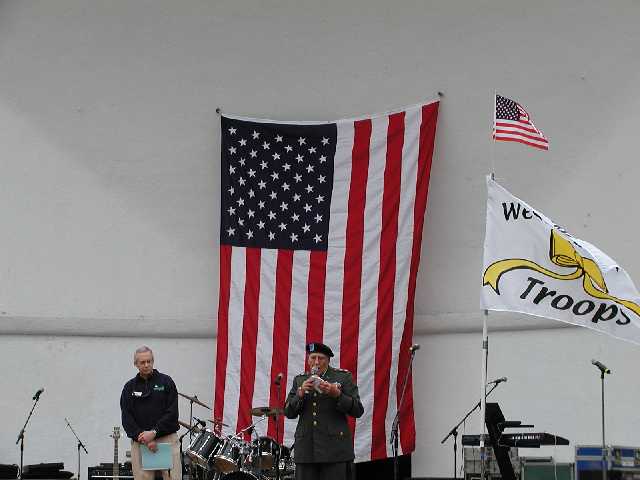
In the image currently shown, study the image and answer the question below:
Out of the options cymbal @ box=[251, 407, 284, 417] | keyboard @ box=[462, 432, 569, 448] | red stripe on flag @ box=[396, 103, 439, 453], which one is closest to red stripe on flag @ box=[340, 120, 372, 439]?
red stripe on flag @ box=[396, 103, 439, 453]

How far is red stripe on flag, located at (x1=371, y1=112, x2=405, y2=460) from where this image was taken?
45.1 ft

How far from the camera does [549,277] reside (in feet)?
32.9

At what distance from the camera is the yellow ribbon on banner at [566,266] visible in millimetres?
9922

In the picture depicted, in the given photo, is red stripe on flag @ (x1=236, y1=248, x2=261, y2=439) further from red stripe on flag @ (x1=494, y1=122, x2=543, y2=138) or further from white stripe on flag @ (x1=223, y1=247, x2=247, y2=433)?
red stripe on flag @ (x1=494, y1=122, x2=543, y2=138)

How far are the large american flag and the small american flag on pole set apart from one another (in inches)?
107

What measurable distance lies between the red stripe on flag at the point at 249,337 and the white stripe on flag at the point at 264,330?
46 mm

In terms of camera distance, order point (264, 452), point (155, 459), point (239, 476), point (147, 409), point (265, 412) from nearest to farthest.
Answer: point (155, 459)
point (147, 409)
point (239, 476)
point (265, 412)
point (264, 452)

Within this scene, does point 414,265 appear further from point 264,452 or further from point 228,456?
point 228,456

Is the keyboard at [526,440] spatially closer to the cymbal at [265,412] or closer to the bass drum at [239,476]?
the cymbal at [265,412]

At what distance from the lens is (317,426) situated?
10969 mm

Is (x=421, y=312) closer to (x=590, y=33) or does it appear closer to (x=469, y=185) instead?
(x=469, y=185)

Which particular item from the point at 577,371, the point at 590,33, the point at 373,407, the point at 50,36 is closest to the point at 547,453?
the point at 577,371

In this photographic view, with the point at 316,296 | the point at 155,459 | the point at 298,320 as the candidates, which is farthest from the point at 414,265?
the point at 155,459

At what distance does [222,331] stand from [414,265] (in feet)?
7.65
